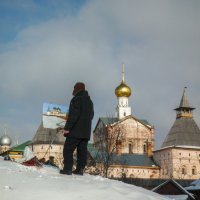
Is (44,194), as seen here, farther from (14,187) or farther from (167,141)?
(167,141)

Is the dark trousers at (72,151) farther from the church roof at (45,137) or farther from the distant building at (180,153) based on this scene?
the church roof at (45,137)

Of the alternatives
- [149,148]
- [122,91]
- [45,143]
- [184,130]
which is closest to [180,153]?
[149,148]

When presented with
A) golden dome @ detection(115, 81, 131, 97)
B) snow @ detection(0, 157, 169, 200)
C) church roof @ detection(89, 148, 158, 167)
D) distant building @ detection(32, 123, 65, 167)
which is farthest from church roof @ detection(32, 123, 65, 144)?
snow @ detection(0, 157, 169, 200)

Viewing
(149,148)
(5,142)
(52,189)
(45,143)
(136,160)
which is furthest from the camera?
(5,142)

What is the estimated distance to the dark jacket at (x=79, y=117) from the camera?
24.4ft

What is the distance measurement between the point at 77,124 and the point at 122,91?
199ft

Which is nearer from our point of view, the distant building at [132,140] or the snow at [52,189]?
the snow at [52,189]

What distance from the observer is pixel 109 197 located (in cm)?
527

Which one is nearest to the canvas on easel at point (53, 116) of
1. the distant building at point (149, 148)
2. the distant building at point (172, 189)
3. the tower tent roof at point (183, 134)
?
A: the distant building at point (172, 189)

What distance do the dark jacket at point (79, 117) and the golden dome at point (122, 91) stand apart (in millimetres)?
60252

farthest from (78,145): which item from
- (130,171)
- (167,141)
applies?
(167,141)

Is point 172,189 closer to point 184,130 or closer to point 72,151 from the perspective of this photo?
point 72,151

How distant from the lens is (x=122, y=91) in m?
67.9

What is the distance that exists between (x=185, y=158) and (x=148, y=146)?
224 inches
